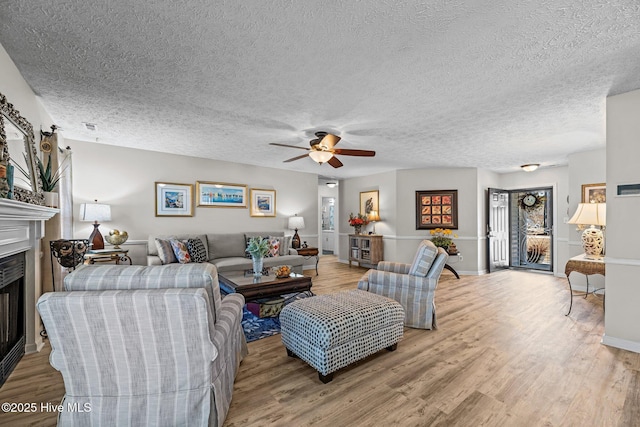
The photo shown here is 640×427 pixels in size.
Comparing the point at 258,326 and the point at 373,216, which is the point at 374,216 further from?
the point at 258,326

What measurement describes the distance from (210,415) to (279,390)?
60cm

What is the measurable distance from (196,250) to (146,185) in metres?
1.55

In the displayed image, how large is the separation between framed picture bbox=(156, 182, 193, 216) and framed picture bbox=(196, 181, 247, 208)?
0.20 metres

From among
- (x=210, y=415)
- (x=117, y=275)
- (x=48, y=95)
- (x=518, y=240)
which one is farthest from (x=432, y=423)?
(x=518, y=240)

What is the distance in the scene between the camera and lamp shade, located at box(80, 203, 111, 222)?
424cm

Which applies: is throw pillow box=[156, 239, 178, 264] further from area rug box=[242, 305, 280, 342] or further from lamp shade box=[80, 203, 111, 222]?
area rug box=[242, 305, 280, 342]

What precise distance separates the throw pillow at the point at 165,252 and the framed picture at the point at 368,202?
4742 millimetres

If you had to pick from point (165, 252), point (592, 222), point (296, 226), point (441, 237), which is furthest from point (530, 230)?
point (165, 252)

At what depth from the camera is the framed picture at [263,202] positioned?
6367 mm

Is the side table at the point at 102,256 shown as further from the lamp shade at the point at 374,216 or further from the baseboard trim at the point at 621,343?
the baseboard trim at the point at 621,343

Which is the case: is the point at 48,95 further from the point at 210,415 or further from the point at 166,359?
the point at 210,415

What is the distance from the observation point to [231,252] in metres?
5.53

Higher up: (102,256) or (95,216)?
(95,216)

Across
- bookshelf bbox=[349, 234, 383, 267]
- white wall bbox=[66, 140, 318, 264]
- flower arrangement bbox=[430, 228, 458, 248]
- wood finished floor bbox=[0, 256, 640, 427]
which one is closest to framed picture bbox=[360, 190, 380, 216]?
bookshelf bbox=[349, 234, 383, 267]
